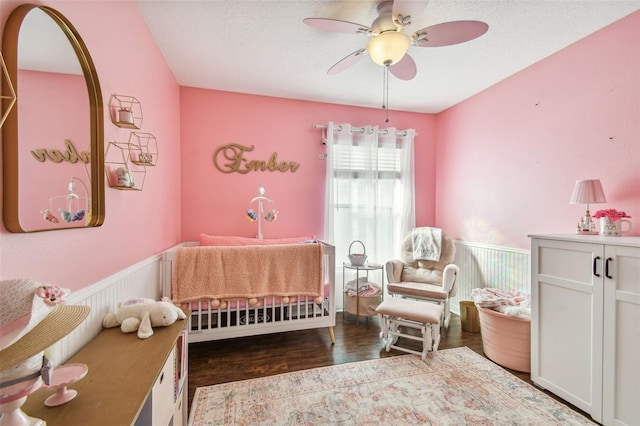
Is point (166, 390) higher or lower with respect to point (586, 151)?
lower

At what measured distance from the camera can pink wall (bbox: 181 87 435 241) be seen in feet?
9.56

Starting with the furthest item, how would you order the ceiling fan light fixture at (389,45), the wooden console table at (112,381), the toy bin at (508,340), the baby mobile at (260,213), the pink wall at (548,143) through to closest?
the baby mobile at (260,213)
the toy bin at (508,340)
the pink wall at (548,143)
the ceiling fan light fixture at (389,45)
the wooden console table at (112,381)

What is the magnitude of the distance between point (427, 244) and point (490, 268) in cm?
63

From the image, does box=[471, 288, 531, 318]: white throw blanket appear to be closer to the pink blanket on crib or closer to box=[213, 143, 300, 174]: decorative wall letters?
the pink blanket on crib

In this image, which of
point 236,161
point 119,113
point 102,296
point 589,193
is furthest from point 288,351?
point 589,193

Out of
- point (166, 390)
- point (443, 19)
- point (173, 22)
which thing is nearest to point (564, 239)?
point (443, 19)

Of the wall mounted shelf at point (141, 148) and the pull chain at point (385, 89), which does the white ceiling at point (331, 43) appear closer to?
the pull chain at point (385, 89)

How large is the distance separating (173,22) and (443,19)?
5.87 feet

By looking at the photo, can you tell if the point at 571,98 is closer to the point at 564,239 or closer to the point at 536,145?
the point at 536,145

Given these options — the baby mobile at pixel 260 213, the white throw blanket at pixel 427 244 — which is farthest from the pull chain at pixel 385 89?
the baby mobile at pixel 260 213

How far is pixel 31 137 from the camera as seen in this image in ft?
2.80

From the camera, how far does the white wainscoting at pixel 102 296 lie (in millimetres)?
1054

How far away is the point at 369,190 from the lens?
3344 millimetres

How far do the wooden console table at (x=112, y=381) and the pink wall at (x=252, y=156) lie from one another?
1802mm
